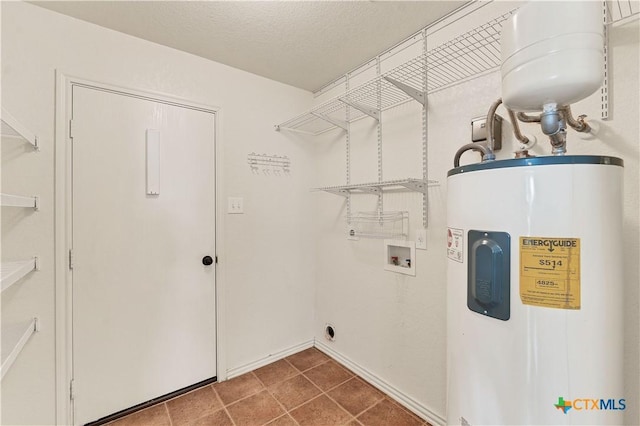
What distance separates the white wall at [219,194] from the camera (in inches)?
56.2

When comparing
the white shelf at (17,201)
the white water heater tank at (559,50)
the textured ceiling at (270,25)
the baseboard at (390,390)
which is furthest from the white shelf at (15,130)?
the baseboard at (390,390)

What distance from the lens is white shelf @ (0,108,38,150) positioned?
1.07 meters

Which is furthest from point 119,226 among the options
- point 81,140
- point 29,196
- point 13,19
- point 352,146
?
point 352,146

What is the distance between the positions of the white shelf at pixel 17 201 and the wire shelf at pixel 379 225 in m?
1.91

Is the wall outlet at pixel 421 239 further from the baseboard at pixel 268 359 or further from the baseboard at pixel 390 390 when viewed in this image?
the baseboard at pixel 268 359

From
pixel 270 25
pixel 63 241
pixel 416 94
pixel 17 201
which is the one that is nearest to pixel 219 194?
pixel 63 241

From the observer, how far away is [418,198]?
172cm

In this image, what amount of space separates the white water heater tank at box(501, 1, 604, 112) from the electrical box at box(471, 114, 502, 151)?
566 millimetres

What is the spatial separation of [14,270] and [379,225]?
6.61 feet

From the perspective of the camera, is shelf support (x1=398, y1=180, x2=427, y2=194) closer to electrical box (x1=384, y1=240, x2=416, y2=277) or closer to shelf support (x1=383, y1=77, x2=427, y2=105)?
electrical box (x1=384, y1=240, x2=416, y2=277)

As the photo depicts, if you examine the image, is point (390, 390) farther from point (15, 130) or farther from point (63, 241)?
point (15, 130)

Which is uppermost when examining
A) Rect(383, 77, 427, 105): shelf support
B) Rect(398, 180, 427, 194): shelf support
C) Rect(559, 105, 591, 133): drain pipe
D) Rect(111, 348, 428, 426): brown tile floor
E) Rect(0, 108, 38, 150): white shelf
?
Rect(383, 77, 427, 105): shelf support

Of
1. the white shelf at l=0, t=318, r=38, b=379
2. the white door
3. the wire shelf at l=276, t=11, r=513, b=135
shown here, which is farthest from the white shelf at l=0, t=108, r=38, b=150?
the wire shelf at l=276, t=11, r=513, b=135

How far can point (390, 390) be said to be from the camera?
1874 mm
